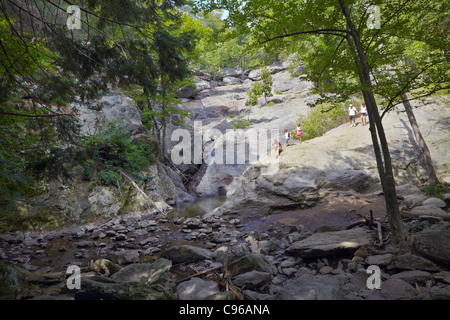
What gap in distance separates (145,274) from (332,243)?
12.0ft

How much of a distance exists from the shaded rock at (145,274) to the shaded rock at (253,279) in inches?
51.2

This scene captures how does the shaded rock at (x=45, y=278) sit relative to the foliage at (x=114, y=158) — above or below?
below

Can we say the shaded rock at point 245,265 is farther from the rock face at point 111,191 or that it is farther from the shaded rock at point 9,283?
the rock face at point 111,191

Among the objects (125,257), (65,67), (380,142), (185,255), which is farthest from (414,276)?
(65,67)

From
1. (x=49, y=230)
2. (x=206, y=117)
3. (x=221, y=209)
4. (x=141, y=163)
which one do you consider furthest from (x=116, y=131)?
(x=206, y=117)

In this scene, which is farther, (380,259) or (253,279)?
(380,259)

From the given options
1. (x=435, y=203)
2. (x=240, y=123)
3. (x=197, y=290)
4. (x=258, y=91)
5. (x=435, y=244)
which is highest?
(x=258, y=91)

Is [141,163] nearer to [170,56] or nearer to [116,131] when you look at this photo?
[116,131]

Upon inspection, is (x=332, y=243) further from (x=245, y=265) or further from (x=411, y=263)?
(x=245, y=265)

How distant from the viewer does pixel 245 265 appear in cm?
422

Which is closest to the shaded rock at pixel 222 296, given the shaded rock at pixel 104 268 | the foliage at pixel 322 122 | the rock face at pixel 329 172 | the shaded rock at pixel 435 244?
the shaded rock at pixel 104 268

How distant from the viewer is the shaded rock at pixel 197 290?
3406mm
